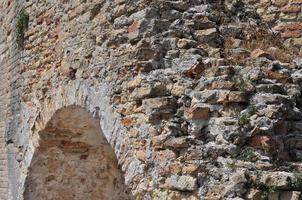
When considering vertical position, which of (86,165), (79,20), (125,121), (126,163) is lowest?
(86,165)

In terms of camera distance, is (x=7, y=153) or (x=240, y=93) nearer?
(x=240, y=93)

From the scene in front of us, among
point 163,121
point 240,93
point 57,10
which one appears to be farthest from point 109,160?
point 240,93

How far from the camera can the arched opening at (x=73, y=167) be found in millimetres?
6087

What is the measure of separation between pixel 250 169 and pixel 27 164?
4000 mm

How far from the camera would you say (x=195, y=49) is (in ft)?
12.3

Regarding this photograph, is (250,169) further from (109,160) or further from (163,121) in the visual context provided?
(109,160)

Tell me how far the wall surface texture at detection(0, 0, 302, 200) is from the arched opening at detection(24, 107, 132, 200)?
0.47 metres

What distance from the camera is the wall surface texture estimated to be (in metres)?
3.20

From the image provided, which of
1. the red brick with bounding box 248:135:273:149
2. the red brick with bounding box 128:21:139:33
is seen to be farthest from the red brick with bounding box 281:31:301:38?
the red brick with bounding box 248:135:273:149

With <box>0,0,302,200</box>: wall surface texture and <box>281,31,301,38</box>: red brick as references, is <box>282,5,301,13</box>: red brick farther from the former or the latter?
<box>0,0,302,200</box>: wall surface texture

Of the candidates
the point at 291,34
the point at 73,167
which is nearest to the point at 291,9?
the point at 291,34

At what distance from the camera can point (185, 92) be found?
3.59 metres

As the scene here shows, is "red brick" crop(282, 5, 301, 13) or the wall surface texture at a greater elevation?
"red brick" crop(282, 5, 301, 13)

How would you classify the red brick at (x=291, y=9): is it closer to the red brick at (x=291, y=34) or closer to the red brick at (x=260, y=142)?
the red brick at (x=291, y=34)
